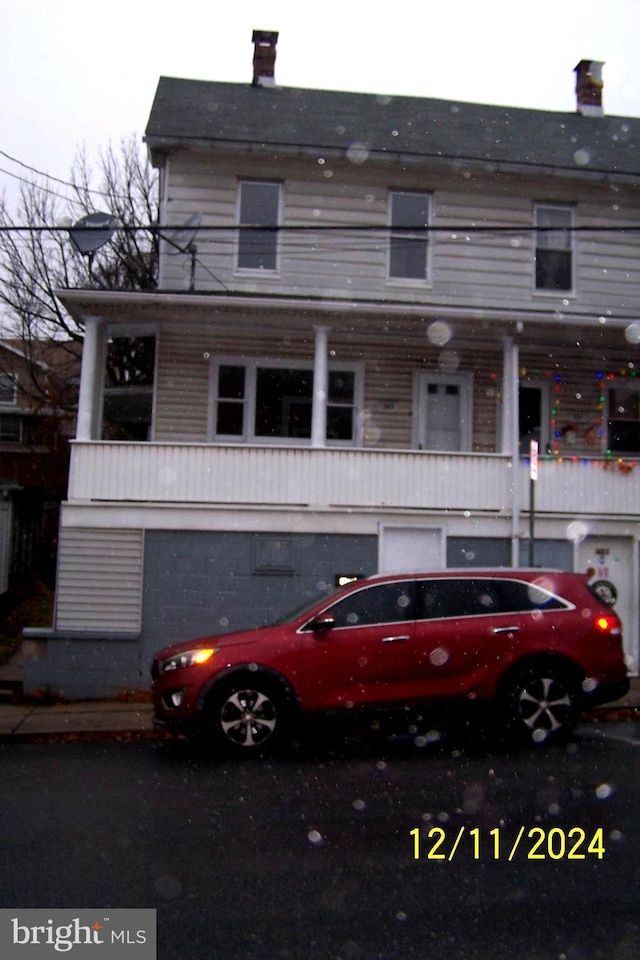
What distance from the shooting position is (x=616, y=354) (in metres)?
16.4

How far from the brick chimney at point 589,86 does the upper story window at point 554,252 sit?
3789 millimetres

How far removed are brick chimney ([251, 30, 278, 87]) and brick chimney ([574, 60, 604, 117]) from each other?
624 cm

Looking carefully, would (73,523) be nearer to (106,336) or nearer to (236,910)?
→ (106,336)

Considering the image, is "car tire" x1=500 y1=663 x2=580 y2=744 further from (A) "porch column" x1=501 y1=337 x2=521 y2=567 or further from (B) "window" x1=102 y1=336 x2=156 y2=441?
(B) "window" x1=102 y1=336 x2=156 y2=441

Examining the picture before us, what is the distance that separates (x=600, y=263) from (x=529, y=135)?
3.02m

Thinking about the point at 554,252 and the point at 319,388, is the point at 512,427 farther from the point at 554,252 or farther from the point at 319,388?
the point at 554,252

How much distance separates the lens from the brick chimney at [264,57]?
18.6 m

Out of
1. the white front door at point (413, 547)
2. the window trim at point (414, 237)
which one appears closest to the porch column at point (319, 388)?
the white front door at point (413, 547)

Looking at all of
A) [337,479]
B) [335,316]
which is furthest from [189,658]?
[335,316]

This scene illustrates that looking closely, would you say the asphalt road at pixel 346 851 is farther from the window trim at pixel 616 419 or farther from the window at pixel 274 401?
the window trim at pixel 616 419

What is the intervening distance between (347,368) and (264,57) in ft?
23.0

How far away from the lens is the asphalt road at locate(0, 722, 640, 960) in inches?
179

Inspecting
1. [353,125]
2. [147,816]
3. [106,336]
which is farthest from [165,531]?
[353,125]

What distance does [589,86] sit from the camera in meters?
19.7
